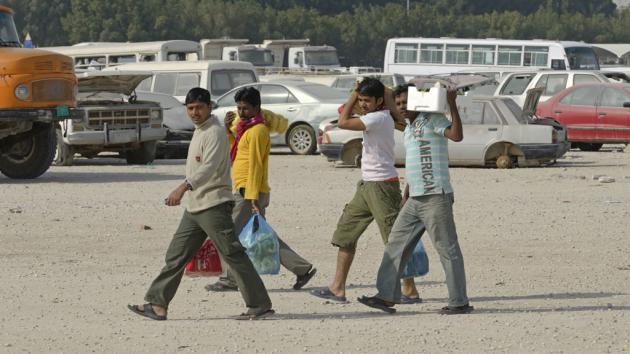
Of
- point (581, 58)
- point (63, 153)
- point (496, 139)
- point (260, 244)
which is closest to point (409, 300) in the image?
point (260, 244)

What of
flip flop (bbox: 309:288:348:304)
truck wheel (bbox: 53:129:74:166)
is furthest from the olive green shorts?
truck wheel (bbox: 53:129:74:166)

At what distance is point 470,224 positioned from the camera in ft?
53.4

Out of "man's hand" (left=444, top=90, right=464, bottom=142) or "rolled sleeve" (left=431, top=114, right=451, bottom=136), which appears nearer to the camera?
"man's hand" (left=444, top=90, right=464, bottom=142)

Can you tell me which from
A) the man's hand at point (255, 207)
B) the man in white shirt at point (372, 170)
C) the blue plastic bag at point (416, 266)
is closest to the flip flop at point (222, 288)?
the man's hand at point (255, 207)

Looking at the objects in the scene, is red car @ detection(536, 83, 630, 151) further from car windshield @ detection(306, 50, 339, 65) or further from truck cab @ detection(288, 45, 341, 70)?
car windshield @ detection(306, 50, 339, 65)

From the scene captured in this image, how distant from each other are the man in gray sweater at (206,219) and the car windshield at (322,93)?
1978 centimetres

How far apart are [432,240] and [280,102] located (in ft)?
65.8

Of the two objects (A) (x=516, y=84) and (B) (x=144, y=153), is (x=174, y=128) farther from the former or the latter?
(A) (x=516, y=84)

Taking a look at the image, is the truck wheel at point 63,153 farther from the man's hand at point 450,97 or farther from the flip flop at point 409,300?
the man's hand at point 450,97

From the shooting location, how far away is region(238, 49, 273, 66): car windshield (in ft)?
197

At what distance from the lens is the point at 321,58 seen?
66.3 m

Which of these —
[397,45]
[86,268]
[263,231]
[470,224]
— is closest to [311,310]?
[263,231]

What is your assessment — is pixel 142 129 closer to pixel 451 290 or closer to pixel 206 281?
pixel 206 281

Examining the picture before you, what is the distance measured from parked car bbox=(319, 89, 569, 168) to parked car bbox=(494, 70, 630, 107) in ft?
30.1
